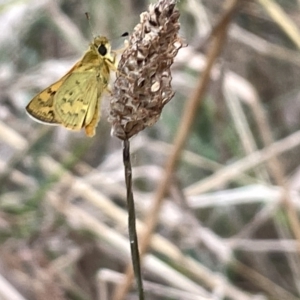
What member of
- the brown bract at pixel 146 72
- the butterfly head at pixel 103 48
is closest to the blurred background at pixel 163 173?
the butterfly head at pixel 103 48

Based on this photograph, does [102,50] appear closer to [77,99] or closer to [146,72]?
[77,99]

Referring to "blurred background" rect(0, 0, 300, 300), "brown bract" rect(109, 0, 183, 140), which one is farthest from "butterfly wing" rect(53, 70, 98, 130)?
"blurred background" rect(0, 0, 300, 300)

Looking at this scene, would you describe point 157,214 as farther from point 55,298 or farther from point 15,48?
point 15,48

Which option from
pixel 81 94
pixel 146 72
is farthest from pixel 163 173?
pixel 146 72

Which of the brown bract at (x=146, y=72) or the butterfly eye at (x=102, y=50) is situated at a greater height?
the butterfly eye at (x=102, y=50)

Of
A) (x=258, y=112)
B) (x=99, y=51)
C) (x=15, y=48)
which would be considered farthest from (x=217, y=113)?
(x=99, y=51)

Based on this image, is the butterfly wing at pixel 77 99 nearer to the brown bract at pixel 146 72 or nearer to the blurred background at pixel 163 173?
the brown bract at pixel 146 72
